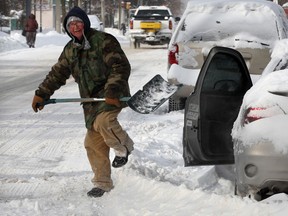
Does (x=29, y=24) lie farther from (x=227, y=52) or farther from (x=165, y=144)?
(x=227, y=52)

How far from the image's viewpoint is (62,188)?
19.2ft

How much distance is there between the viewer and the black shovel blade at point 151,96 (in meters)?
5.77

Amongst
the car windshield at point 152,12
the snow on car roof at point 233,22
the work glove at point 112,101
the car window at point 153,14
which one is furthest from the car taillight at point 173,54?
the car windshield at point 152,12

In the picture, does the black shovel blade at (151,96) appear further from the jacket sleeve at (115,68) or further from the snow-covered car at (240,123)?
the snow-covered car at (240,123)

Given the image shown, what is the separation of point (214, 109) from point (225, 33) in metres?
4.04

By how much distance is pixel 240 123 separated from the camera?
453 centimetres

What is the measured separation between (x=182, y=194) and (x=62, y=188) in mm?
1221


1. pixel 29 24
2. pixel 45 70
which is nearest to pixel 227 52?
pixel 45 70

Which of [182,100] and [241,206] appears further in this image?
[182,100]

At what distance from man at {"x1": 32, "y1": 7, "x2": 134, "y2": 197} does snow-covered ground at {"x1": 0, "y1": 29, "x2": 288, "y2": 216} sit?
28 centimetres

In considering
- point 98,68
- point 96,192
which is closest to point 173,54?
point 98,68

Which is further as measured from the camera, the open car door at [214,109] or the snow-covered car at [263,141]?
the open car door at [214,109]

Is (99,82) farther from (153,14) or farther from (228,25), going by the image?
(153,14)

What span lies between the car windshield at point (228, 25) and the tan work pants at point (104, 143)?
12.6ft
